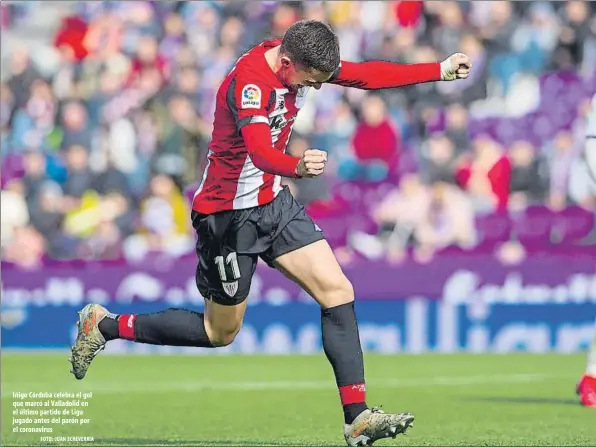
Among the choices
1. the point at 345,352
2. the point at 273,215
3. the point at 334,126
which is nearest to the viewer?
the point at 345,352

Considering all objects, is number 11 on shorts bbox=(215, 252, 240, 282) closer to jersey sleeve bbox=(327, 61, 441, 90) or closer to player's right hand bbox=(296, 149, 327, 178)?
jersey sleeve bbox=(327, 61, 441, 90)

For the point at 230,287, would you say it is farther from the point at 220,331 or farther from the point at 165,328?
the point at 165,328

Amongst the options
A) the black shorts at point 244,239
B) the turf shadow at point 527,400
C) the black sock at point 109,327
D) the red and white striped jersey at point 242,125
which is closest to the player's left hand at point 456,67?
the red and white striped jersey at point 242,125

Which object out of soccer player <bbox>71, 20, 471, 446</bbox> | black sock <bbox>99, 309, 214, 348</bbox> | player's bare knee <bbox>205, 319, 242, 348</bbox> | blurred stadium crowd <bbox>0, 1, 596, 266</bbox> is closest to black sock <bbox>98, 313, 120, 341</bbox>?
black sock <bbox>99, 309, 214, 348</bbox>

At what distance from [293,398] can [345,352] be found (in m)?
3.46

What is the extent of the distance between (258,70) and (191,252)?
8237mm

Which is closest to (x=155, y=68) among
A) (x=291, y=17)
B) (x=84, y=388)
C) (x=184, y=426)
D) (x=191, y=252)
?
(x=291, y=17)

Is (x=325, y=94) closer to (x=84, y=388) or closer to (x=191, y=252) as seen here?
(x=191, y=252)

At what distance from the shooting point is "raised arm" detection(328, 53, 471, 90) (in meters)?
7.65

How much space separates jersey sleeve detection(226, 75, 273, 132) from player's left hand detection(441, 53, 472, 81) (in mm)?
1193

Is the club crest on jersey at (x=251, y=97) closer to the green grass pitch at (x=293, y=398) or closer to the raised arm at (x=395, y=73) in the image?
the raised arm at (x=395, y=73)

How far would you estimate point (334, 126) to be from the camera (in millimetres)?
17141

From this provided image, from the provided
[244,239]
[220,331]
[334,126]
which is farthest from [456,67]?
[334,126]

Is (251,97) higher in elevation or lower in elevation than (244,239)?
higher
